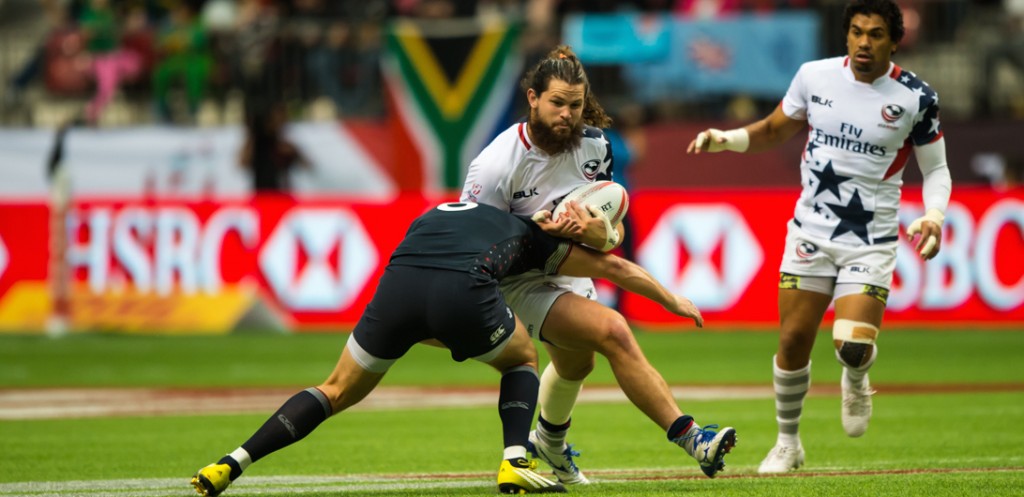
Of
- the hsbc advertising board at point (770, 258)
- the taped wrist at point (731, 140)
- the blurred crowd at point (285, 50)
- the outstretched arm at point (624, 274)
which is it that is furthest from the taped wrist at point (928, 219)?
the blurred crowd at point (285, 50)

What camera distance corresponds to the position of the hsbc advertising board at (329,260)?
1855 cm

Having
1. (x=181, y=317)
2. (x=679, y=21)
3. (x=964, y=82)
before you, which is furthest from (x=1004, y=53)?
(x=181, y=317)

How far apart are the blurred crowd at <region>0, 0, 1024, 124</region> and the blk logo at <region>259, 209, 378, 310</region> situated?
302 cm

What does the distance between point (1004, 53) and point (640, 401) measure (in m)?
15.5

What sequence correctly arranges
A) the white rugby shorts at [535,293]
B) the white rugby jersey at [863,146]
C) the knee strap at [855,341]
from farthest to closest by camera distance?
the white rugby jersey at [863,146]
the knee strap at [855,341]
the white rugby shorts at [535,293]

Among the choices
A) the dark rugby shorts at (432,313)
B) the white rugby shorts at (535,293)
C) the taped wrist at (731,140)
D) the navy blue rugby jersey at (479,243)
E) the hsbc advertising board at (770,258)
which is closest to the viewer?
the dark rugby shorts at (432,313)

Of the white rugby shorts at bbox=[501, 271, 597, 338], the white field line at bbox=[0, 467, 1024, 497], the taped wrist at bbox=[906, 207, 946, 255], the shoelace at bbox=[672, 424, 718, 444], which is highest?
the taped wrist at bbox=[906, 207, 946, 255]

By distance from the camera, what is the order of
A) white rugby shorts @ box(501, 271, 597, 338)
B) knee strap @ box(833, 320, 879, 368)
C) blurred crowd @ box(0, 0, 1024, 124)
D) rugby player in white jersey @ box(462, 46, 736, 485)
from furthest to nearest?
blurred crowd @ box(0, 0, 1024, 124), knee strap @ box(833, 320, 879, 368), white rugby shorts @ box(501, 271, 597, 338), rugby player in white jersey @ box(462, 46, 736, 485)

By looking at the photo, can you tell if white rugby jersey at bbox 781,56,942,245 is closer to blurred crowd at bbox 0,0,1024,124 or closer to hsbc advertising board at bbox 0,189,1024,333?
hsbc advertising board at bbox 0,189,1024,333

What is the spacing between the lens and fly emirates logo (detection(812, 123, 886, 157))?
28.4ft

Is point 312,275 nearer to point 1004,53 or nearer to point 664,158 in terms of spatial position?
point 664,158

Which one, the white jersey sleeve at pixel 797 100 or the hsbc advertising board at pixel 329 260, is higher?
the white jersey sleeve at pixel 797 100

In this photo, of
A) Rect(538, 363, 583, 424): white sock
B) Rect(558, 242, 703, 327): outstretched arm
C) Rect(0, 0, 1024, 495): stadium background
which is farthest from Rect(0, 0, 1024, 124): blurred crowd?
Rect(558, 242, 703, 327): outstretched arm

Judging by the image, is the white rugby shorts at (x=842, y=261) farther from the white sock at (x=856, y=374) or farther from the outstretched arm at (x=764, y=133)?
the outstretched arm at (x=764, y=133)
